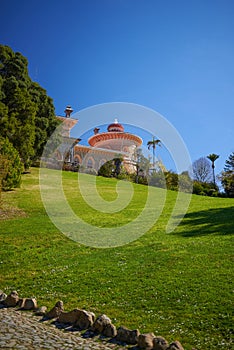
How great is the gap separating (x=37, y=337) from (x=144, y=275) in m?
5.02

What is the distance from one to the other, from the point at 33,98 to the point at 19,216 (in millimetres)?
24059

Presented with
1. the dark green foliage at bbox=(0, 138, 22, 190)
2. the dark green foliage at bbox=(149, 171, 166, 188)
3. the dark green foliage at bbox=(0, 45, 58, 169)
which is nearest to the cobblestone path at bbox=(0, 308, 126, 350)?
the dark green foliage at bbox=(0, 138, 22, 190)

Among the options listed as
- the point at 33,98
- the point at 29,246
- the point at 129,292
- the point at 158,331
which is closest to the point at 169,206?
the point at 29,246

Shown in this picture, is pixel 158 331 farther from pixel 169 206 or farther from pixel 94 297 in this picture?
pixel 169 206

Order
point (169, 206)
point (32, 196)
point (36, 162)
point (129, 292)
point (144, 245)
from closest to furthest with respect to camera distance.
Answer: point (129, 292) < point (144, 245) < point (169, 206) < point (32, 196) < point (36, 162)

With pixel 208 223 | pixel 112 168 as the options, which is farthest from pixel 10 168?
pixel 112 168

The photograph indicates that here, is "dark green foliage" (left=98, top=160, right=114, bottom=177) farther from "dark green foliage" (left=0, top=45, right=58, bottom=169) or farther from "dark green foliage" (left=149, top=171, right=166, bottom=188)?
"dark green foliage" (left=0, top=45, right=58, bottom=169)

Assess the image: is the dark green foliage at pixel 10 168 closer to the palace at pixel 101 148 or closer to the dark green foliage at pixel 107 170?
the dark green foliage at pixel 107 170

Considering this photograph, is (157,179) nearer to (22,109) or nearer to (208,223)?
(22,109)

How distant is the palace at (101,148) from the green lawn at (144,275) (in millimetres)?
39906

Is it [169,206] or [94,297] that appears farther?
[169,206]

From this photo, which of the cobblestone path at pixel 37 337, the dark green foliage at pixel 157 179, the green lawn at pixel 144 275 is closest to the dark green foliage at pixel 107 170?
the dark green foliage at pixel 157 179

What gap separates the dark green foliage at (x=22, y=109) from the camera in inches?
1329

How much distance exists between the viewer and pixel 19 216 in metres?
22.2
